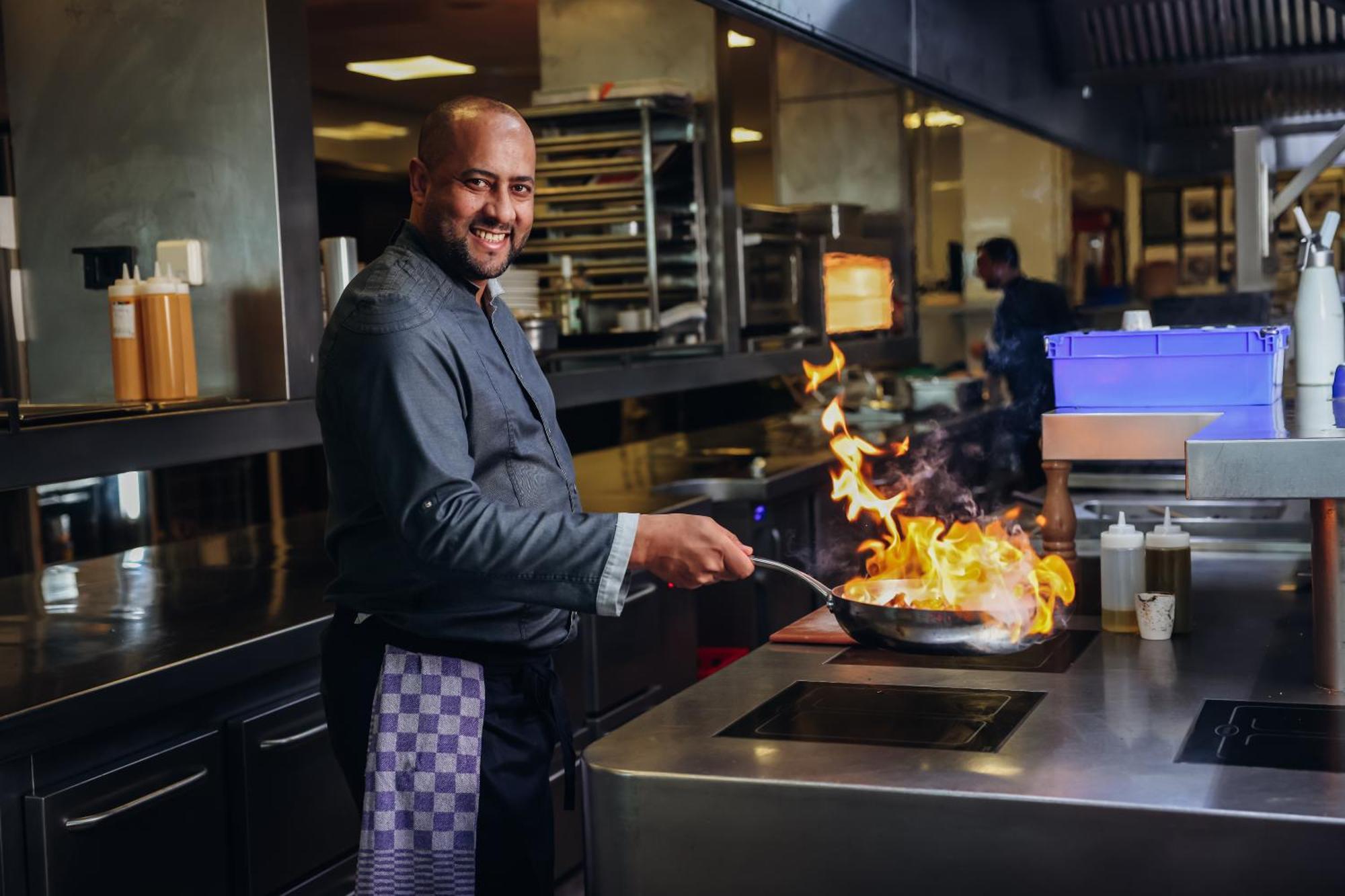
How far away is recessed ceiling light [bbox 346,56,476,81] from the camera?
6391 millimetres

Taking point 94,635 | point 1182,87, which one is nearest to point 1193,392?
point 94,635

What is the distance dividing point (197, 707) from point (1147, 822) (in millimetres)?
1616

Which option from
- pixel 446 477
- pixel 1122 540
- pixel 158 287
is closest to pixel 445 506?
pixel 446 477

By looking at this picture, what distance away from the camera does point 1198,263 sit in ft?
30.3

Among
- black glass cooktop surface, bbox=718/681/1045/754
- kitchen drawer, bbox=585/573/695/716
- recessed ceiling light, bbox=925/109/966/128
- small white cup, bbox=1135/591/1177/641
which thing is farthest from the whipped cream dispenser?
recessed ceiling light, bbox=925/109/966/128

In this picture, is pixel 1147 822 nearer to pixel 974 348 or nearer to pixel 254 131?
pixel 254 131

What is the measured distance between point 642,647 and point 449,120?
2148 mm

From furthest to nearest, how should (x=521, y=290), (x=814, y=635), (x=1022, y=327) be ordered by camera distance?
(x=1022, y=327) → (x=521, y=290) → (x=814, y=635)

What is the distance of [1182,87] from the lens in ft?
20.3

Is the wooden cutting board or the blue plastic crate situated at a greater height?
the blue plastic crate

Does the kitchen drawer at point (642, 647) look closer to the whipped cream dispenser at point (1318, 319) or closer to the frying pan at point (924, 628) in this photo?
the frying pan at point (924, 628)

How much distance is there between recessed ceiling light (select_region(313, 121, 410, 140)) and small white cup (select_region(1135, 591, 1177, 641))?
5.85 m

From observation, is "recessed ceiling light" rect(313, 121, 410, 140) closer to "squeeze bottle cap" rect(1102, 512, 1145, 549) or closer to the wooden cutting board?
the wooden cutting board

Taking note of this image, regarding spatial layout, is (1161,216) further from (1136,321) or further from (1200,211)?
(1136,321)
